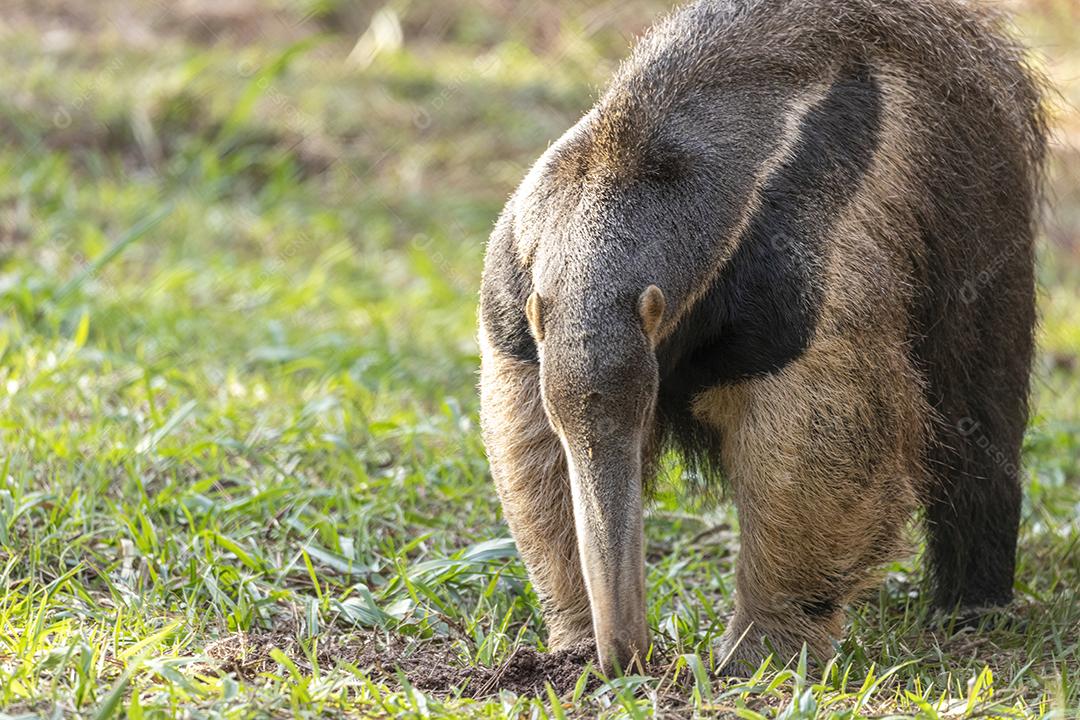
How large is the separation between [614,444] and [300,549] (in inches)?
74.4

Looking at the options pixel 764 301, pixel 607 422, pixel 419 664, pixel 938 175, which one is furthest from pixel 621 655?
pixel 938 175

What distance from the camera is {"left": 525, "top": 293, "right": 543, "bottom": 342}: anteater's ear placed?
3.49 m

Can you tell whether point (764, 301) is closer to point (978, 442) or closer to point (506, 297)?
point (506, 297)

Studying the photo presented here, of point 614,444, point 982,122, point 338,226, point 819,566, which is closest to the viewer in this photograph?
point 614,444

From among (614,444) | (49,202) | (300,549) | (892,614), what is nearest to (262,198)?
(49,202)

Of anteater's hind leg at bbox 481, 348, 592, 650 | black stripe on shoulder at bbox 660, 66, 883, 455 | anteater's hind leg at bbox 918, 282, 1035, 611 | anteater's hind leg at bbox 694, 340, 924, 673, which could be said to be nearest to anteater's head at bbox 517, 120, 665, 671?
black stripe on shoulder at bbox 660, 66, 883, 455

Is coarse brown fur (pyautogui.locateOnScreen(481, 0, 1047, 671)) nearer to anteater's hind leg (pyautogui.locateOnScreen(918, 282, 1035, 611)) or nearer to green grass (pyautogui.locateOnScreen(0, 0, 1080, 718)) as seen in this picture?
anteater's hind leg (pyautogui.locateOnScreen(918, 282, 1035, 611))

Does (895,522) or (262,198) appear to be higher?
(895,522)

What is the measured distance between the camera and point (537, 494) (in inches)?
170

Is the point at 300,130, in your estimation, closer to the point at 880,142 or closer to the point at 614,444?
the point at 880,142

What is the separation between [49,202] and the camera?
9.05 meters

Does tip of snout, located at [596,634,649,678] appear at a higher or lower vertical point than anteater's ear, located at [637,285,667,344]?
lower

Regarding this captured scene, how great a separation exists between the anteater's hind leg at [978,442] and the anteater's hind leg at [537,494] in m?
1.22

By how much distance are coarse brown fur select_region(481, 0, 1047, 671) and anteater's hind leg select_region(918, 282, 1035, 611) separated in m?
0.02
